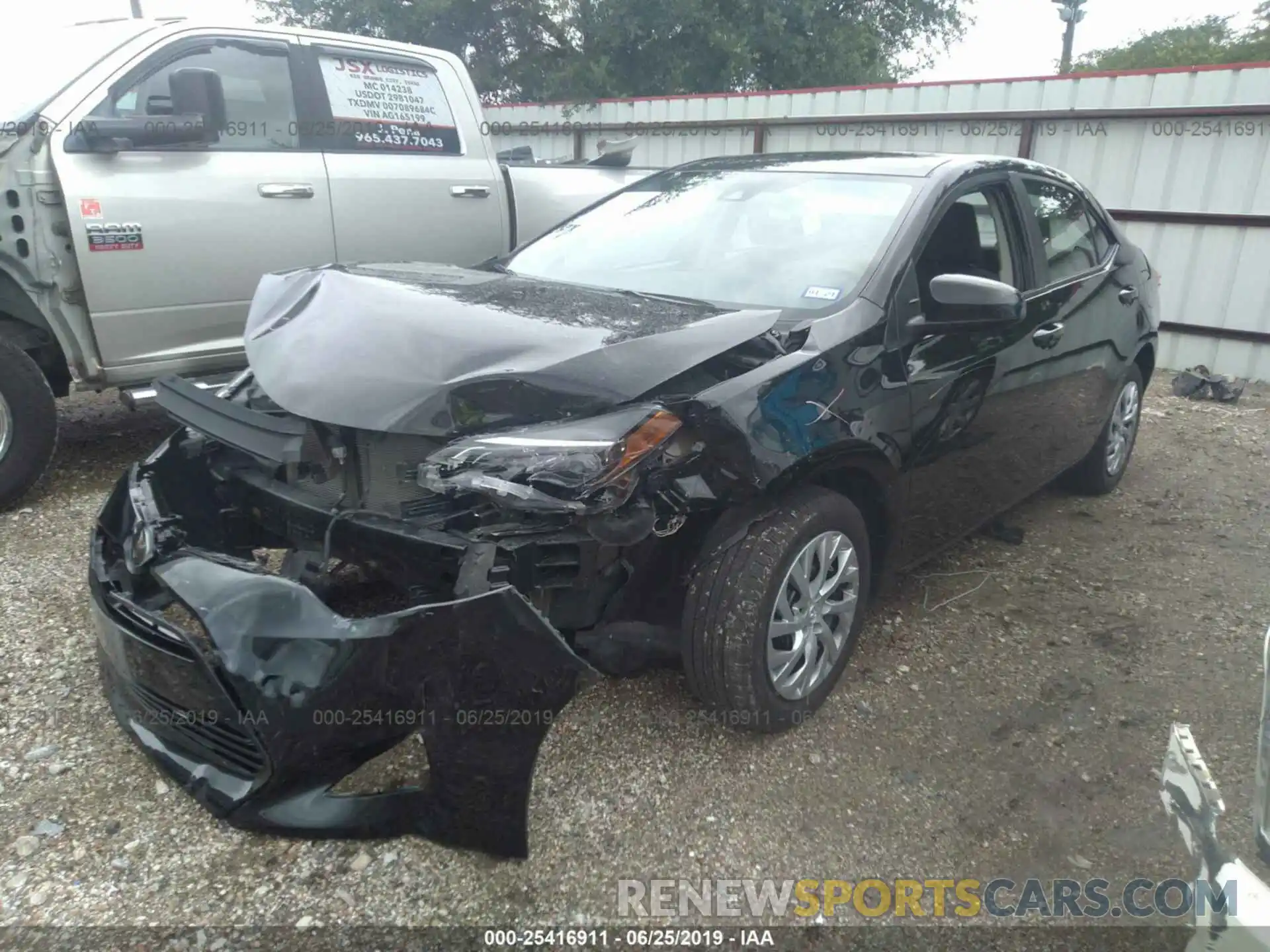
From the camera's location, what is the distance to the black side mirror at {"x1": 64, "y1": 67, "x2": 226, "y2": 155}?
13.0 feet

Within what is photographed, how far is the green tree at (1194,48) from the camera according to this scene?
99.8 feet

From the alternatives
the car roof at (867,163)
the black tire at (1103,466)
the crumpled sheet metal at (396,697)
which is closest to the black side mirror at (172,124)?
the car roof at (867,163)

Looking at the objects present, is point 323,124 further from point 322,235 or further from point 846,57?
→ point 846,57

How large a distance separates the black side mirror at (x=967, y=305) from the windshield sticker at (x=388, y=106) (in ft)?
10.8

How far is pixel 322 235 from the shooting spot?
4746 millimetres

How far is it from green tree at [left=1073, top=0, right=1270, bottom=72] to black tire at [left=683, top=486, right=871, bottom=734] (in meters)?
32.4

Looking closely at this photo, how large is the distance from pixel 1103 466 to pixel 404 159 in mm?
4036

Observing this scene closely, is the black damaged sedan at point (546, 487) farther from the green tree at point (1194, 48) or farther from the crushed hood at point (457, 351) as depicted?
the green tree at point (1194, 48)

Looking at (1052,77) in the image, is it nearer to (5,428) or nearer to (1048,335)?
(1048,335)

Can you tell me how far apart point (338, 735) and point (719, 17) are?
56.5ft

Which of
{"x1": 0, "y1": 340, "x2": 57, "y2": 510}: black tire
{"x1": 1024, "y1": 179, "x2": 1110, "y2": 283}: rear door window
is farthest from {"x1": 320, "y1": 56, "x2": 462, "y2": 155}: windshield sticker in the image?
{"x1": 1024, "y1": 179, "x2": 1110, "y2": 283}: rear door window

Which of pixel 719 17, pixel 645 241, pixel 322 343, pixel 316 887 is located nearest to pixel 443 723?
pixel 316 887
